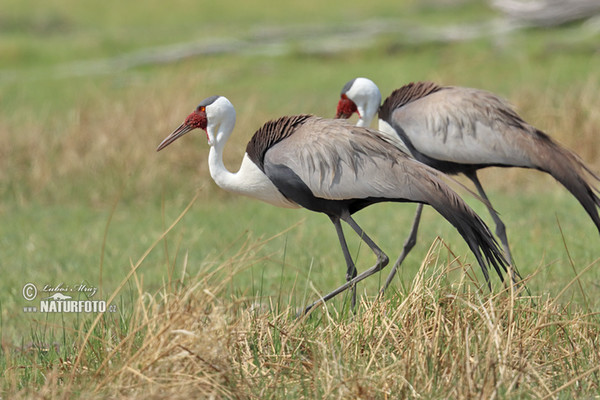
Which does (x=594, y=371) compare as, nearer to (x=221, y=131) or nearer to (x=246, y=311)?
(x=246, y=311)

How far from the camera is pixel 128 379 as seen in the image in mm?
3664


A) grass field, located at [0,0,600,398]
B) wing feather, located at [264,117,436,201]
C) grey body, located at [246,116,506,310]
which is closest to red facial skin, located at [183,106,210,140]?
grey body, located at [246,116,506,310]

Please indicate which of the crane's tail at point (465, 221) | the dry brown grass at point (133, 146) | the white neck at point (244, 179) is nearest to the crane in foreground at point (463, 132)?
the white neck at point (244, 179)

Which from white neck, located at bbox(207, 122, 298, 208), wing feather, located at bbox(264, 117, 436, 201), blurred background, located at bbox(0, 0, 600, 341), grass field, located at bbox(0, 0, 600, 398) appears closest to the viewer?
grass field, located at bbox(0, 0, 600, 398)

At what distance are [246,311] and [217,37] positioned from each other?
60.9 ft

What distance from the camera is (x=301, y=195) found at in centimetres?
498

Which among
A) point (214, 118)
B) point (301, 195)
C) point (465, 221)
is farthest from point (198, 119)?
point (465, 221)

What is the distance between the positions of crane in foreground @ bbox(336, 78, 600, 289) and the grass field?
2.06ft

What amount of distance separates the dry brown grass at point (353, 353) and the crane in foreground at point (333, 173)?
0.39m

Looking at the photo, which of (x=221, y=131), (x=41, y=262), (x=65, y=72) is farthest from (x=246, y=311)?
(x=65, y=72)

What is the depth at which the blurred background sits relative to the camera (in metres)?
6.95

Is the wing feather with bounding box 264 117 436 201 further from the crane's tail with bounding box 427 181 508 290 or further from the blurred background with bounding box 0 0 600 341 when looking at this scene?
the blurred background with bounding box 0 0 600 341

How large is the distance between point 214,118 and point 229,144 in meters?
4.77

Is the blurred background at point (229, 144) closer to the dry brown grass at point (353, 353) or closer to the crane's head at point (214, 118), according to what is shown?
the dry brown grass at point (353, 353)
